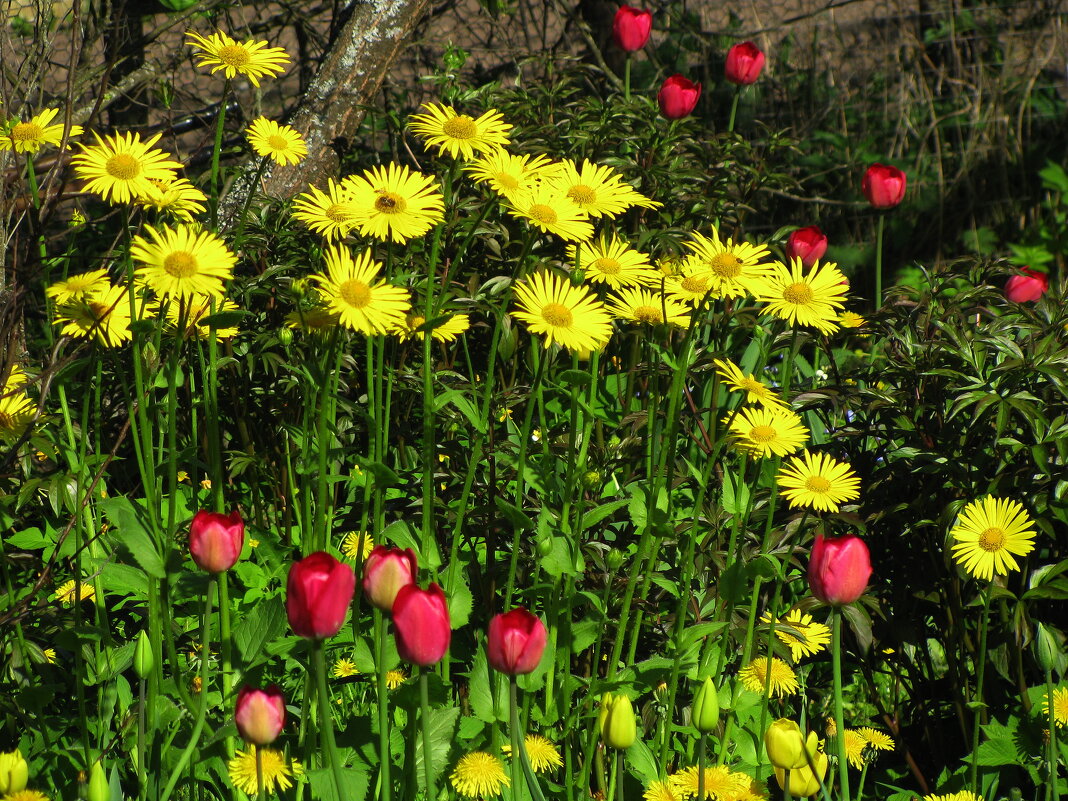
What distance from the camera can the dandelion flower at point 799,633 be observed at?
1810mm

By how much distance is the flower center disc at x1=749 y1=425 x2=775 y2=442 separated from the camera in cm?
169

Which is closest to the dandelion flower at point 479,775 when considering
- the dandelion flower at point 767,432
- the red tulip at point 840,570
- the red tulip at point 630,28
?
the red tulip at point 840,570

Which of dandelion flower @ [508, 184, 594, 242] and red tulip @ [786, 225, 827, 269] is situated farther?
red tulip @ [786, 225, 827, 269]

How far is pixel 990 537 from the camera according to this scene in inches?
68.2

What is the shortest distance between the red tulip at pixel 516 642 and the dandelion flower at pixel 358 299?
0.40m

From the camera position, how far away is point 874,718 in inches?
91.8

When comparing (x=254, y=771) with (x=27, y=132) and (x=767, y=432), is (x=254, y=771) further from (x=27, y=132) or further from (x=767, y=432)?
(x=27, y=132)

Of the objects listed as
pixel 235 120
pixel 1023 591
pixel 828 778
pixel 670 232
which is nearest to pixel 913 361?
→ pixel 1023 591

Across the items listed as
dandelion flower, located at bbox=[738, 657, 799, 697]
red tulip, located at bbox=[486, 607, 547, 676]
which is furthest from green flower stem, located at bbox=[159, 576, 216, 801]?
dandelion flower, located at bbox=[738, 657, 799, 697]

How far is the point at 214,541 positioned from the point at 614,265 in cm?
75

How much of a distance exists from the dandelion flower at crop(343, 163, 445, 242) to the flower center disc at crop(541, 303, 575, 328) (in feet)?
0.66

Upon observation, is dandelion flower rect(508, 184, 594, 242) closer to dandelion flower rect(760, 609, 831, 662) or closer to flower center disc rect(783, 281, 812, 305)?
flower center disc rect(783, 281, 812, 305)

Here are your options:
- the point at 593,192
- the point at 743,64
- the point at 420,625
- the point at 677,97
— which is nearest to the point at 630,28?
the point at 743,64

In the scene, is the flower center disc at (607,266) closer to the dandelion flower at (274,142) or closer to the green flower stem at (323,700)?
the dandelion flower at (274,142)
